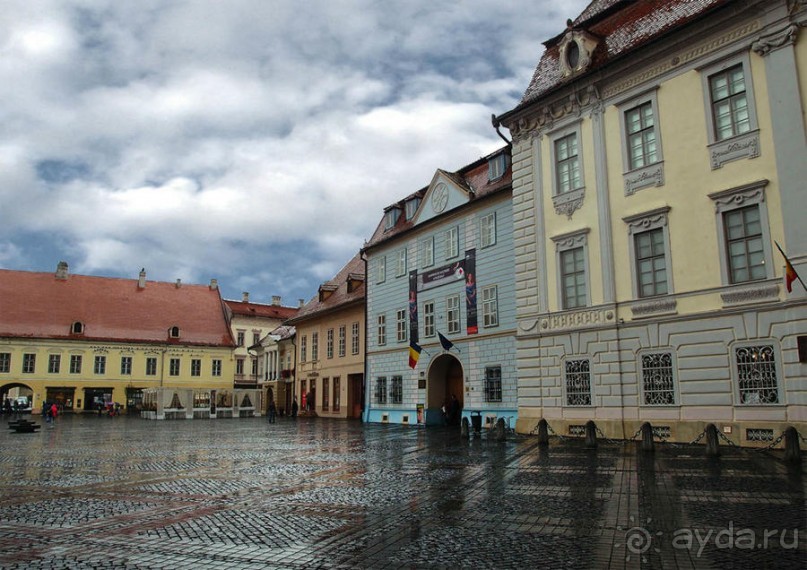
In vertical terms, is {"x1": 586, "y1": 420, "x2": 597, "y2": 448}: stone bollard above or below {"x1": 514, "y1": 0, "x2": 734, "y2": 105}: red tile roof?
below

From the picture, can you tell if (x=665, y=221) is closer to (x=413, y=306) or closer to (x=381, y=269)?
(x=413, y=306)

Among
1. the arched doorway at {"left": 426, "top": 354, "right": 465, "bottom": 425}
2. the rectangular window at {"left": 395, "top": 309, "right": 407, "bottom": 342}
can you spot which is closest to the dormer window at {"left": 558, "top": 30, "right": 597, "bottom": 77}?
the arched doorway at {"left": 426, "top": 354, "right": 465, "bottom": 425}

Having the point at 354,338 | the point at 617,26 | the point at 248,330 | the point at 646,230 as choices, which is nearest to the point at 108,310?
the point at 248,330

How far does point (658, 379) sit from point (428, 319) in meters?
15.0

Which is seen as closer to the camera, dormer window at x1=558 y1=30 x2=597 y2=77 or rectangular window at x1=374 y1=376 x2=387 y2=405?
dormer window at x1=558 y1=30 x2=597 y2=77

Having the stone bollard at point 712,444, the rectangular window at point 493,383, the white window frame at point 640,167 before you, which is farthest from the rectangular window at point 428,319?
the stone bollard at point 712,444

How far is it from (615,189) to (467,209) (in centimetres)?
1006

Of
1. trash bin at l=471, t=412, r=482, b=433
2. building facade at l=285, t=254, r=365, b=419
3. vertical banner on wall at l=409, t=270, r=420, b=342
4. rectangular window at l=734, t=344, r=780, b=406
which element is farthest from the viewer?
building facade at l=285, t=254, r=365, b=419

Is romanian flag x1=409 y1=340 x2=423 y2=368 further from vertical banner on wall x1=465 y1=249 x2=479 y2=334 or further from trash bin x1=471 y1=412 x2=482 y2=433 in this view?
trash bin x1=471 y1=412 x2=482 y2=433

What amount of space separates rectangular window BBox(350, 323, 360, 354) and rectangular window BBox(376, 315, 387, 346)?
3.68 meters

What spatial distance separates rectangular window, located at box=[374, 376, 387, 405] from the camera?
36.1 m

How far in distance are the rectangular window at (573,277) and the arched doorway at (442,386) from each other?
10.4 metres

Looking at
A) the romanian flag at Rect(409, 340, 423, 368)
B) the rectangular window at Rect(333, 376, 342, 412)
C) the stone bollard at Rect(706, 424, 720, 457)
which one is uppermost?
the romanian flag at Rect(409, 340, 423, 368)

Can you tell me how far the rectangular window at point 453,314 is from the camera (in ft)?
101
